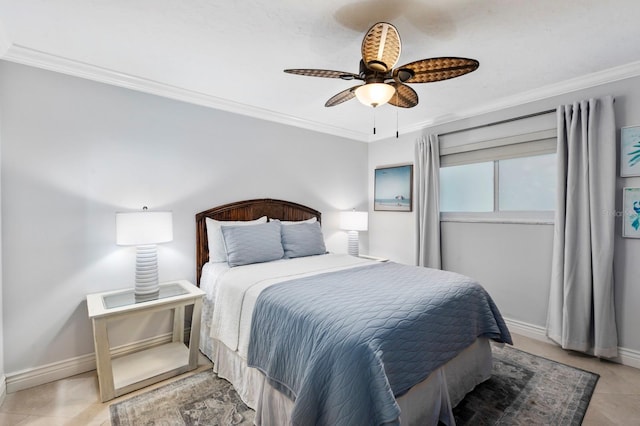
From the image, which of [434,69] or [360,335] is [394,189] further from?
[360,335]

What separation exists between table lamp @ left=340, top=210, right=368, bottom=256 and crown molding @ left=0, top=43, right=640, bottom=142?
4.50 ft

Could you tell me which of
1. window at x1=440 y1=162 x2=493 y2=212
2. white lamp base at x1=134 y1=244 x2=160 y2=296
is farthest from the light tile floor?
window at x1=440 y1=162 x2=493 y2=212

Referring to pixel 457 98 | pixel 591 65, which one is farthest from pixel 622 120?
pixel 457 98

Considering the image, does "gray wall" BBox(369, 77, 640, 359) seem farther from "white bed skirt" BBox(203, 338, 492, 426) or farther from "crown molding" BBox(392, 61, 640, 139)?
"white bed skirt" BBox(203, 338, 492, 426)

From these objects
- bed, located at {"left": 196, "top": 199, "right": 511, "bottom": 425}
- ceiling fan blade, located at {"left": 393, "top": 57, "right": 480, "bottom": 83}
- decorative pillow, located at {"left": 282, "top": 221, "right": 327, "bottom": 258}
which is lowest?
bed, located at {"left": 196, "top": 199, "right": 511, "bottom": 425}

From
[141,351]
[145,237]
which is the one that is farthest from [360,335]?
[141,351]

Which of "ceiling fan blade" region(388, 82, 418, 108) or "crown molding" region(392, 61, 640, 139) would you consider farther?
"crown molding" region(392, 61, 640, 139)

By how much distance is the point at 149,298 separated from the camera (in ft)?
7.46

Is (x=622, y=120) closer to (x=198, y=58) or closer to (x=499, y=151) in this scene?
(x=499, y=151)

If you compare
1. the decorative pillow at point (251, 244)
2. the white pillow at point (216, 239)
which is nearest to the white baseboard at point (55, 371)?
the white pillow at point (216, 239)

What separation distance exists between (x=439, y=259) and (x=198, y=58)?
10.8 ft

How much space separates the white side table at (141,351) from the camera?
198 centimetres

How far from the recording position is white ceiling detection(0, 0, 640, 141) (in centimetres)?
168

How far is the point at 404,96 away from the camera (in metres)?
2.08
